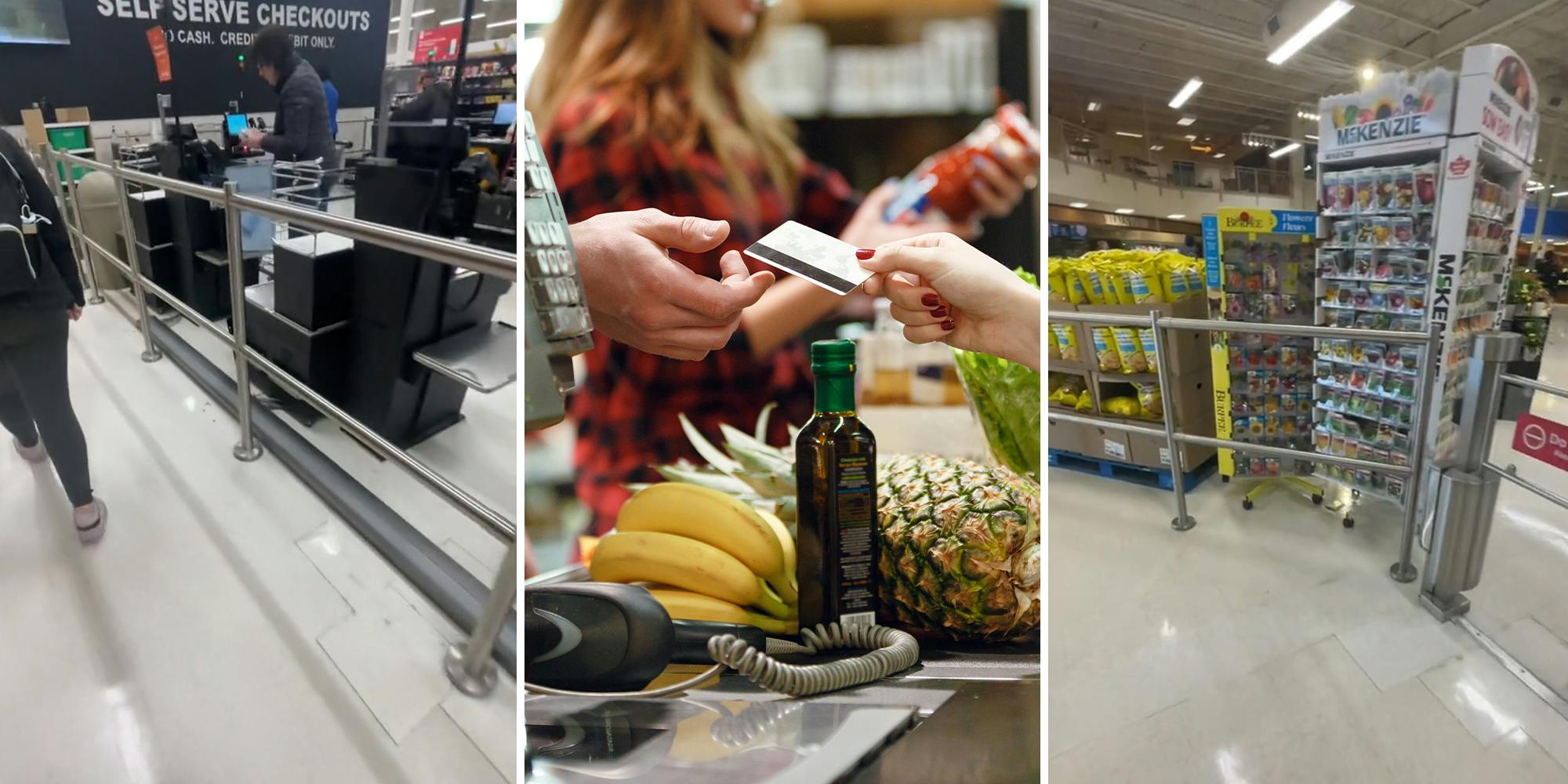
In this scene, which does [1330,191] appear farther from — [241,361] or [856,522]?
[241,361]

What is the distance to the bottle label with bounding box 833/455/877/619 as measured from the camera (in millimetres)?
889

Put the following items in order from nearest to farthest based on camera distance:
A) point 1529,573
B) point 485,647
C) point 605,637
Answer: point 1529,573, point 605,637, point 485,647

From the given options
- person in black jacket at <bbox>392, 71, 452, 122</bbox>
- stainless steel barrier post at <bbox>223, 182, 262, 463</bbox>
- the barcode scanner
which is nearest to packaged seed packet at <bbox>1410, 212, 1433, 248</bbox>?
the barcode scanner

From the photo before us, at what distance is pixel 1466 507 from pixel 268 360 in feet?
4.70

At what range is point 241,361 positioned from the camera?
43.7 inches

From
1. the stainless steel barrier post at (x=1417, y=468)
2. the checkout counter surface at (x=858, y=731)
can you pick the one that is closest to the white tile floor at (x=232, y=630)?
the checkout counter surface at (x=858, y=731)

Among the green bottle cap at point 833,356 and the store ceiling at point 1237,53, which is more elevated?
the store ceiling at point 1237,53

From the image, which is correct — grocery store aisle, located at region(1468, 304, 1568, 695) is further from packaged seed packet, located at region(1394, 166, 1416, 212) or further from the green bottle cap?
the green bottle cap

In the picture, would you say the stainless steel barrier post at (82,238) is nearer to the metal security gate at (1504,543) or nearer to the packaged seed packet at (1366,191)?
the packaged seed packet at (1366,191)

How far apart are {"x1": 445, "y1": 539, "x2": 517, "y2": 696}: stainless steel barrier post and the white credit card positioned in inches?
19.3


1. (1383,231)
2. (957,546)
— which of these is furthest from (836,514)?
(1383,231)

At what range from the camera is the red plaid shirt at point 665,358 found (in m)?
0.89

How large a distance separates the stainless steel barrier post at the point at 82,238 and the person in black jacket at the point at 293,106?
0.73 feet

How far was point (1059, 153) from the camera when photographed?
0.85 metres
